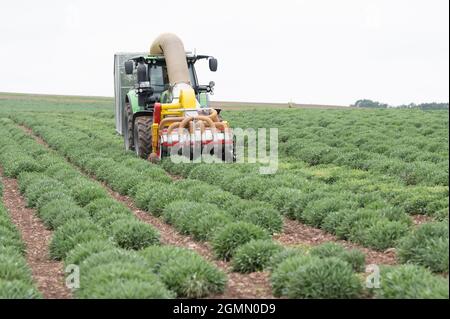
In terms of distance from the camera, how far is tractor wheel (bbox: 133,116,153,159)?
792 inches

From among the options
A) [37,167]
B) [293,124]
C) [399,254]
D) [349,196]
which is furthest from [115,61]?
[399,254]

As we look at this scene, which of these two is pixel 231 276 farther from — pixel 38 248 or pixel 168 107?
pixel 168 107

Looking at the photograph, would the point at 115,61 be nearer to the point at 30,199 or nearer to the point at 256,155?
the point at 256,155

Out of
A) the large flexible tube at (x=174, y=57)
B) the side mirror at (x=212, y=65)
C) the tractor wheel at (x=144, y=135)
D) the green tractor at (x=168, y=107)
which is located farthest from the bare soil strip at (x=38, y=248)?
the side mirror at (x=212, y=65)

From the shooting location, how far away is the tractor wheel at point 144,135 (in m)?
20.1

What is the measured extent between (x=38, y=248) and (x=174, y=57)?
10.8 meters

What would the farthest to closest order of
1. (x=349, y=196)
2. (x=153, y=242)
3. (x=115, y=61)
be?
(x=115, y=61) → (x=349, y=196) → (x=153, y=242)

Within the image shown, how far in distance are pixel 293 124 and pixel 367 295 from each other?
76.6 feet

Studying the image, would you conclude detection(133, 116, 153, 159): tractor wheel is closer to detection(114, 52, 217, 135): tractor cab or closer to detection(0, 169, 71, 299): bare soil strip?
detection(114, 52, 217, 135): tractor cab

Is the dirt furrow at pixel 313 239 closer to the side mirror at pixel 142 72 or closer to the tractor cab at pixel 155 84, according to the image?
the tractor cab at pixel 155 84

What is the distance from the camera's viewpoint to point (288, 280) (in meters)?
7.64

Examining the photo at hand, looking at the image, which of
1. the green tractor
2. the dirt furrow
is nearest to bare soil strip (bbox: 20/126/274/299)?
the dirt furrow

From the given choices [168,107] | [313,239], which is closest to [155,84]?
[168,107]

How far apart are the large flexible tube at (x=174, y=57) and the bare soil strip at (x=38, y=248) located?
19.9 ft
